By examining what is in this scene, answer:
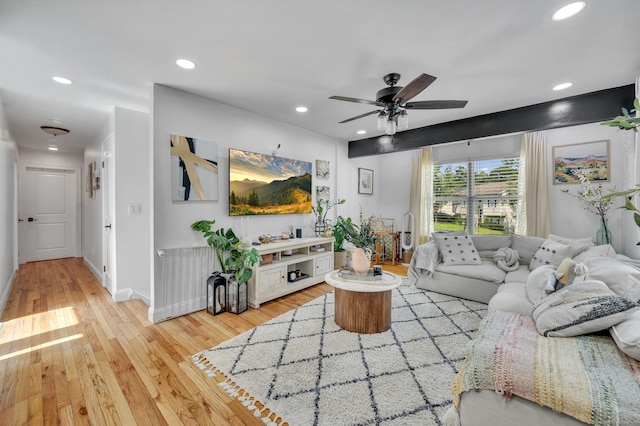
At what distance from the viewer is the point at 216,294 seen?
3.12 meters

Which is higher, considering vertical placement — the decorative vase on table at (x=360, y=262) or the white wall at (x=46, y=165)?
the white wall at (x=46, y=165)

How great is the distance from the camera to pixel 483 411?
1.25 m

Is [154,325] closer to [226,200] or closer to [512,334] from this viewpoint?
[226,200]

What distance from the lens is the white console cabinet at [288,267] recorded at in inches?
131

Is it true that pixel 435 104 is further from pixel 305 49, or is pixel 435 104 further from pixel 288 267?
pixel 288 267

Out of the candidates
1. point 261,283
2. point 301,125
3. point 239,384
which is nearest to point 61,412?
point 239,384

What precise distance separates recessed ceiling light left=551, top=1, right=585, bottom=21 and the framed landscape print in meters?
3.05

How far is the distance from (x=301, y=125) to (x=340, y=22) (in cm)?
258

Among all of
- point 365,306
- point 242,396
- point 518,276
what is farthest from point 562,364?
point 518,276

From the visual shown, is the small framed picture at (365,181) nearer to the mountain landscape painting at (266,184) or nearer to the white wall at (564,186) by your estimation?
the white wall at (564,186)

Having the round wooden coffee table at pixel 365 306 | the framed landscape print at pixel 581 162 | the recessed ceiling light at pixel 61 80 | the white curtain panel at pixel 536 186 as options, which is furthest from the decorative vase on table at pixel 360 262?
the framed landscape print at pixel 581 162

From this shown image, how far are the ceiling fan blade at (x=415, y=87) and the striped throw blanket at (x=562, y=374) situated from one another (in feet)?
5.69

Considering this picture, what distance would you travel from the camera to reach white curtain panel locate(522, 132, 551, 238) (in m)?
4.13

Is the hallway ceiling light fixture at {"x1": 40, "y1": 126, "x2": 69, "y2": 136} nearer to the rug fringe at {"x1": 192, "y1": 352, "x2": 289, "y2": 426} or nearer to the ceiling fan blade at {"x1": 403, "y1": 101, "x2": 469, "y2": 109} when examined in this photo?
the rug fringe at {"x1": 192, "y1": 352, "x2": 289, "y2": 426}
